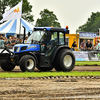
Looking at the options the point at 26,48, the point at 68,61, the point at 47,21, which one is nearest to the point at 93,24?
the point at 47,21

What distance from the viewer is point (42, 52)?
13.8m

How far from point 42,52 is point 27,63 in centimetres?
97

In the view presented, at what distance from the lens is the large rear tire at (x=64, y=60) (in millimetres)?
13742

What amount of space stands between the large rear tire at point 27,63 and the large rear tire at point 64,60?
4.13 feet

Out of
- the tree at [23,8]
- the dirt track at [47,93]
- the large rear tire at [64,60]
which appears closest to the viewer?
the dirt track at [47,93]

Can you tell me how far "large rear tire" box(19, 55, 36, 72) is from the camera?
12.9 meters

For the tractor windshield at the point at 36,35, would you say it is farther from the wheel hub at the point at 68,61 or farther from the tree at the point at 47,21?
the tree at the point at 47,21

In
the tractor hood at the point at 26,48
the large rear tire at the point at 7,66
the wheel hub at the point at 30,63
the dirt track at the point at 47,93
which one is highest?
the tractor hood at the point at 26,48

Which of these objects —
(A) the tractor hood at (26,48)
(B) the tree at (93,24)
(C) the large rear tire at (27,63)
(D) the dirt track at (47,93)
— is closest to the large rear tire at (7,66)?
(A) the tractor hood at (26,48)

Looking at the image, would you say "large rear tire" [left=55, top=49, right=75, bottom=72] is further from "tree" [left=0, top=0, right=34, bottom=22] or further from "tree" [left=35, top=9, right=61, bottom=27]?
"tree" [left=35, top=9, right=61, bottom=27]

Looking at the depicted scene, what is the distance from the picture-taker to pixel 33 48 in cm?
1369

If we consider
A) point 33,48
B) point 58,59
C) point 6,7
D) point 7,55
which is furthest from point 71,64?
point 6,7

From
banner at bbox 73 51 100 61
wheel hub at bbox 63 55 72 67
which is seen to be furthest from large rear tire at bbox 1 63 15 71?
banner at bbox 73 51 100 61

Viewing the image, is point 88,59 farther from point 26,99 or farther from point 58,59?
point 26,99
